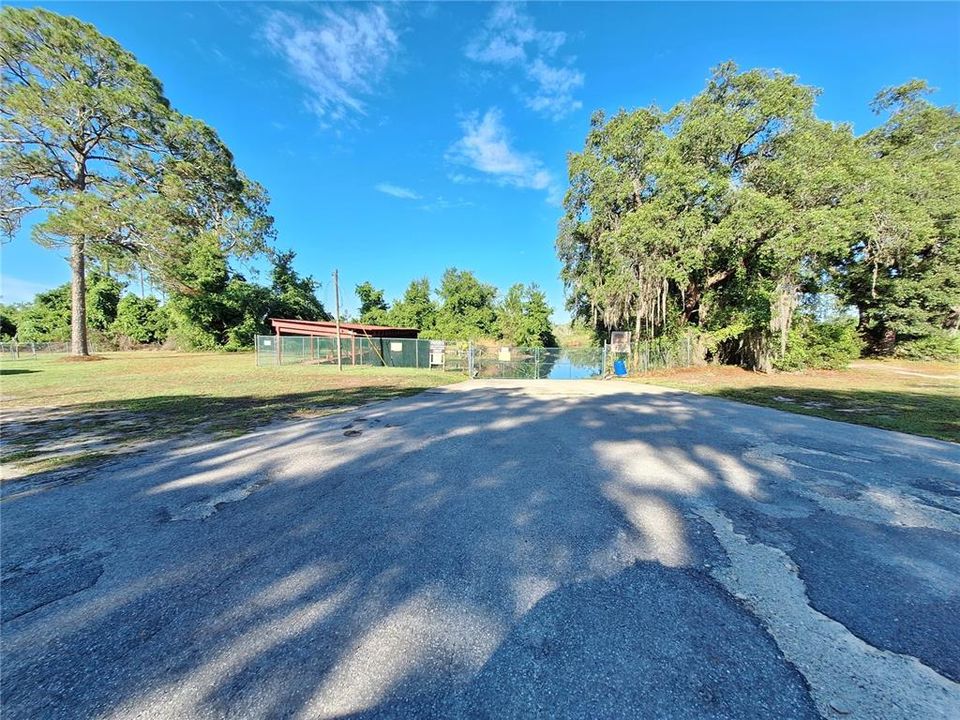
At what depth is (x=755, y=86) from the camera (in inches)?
600

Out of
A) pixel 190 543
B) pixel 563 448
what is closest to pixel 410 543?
pixel 190 543

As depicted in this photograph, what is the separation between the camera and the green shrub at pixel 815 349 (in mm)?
15258

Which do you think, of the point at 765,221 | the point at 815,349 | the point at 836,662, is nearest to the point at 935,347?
the point at 815,349

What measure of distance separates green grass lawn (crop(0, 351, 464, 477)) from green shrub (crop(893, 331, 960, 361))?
2646 cm

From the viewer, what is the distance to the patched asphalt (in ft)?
4.77

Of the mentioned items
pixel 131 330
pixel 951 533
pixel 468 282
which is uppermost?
pixel 468 282

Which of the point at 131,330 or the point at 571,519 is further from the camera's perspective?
the point at 131,330

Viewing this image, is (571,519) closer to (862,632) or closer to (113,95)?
(862,632)

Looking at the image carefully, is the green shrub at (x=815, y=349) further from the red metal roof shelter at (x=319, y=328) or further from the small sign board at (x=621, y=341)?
the red metal roof shelter at (x=319, y=328)

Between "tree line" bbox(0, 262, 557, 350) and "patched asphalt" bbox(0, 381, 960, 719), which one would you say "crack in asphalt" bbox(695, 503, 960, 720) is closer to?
"patched asphalt" bbox(0, 381, 960, 719)

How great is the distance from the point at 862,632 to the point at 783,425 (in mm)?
5448

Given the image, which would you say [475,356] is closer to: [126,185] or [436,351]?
[436,351]

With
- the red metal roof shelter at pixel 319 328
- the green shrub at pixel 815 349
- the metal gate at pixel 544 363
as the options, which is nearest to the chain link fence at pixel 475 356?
the metal gate at pixel 544 363

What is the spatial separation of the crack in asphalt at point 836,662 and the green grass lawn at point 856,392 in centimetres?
605
